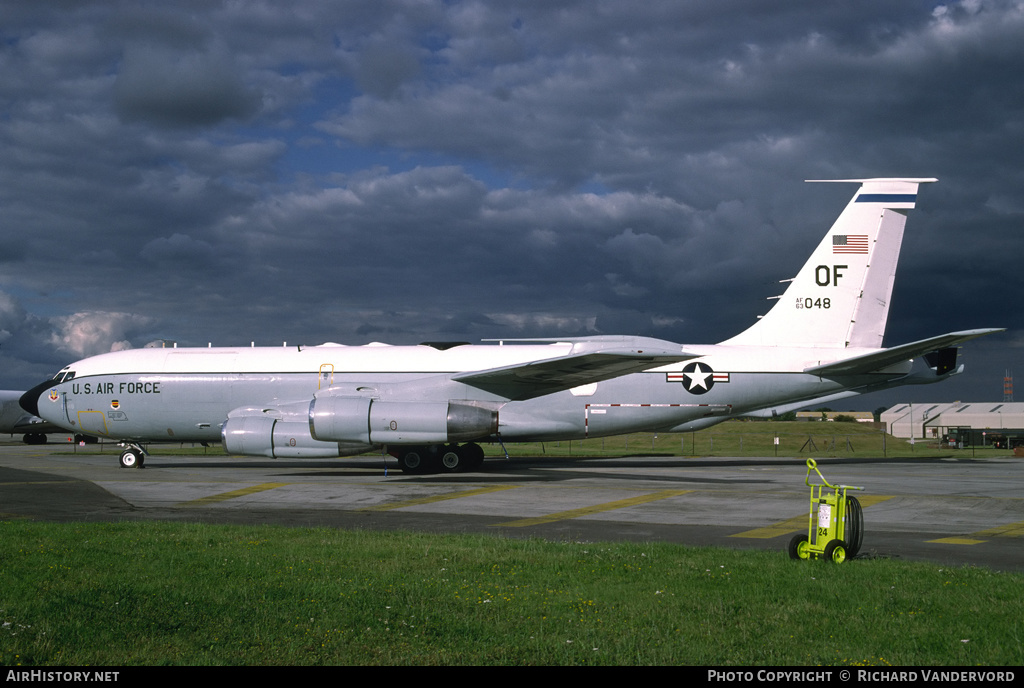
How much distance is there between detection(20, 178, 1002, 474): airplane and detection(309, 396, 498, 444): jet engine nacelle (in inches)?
4.7

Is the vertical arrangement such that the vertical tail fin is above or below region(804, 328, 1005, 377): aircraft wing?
above

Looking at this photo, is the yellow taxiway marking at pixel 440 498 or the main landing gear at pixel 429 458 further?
the main landing gear at pixel 429 458

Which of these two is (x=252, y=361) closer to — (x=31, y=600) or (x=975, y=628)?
(x=31, y=600)

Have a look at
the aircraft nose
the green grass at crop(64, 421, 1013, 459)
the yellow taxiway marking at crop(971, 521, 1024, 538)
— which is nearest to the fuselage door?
the aircraft nose

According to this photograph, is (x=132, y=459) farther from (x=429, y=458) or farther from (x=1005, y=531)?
(x=1005, y=531)

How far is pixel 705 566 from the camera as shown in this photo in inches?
328

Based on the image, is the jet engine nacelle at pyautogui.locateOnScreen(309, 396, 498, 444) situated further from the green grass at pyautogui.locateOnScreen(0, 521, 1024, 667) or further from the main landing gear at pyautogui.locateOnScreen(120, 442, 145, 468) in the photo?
the green grass at pyautogui.locateOnScreen(0, 521, 1024, 667)

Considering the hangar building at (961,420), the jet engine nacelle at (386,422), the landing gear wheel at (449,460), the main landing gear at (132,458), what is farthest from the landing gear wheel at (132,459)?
the hangar building at (961,420)

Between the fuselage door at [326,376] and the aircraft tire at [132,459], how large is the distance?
660 cm

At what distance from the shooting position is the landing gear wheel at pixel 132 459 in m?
25.6

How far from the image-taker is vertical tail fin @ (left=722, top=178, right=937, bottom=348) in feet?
84.5

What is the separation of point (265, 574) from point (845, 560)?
5999 millimetres

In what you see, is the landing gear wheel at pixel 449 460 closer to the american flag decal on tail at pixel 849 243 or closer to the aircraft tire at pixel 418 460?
the aircraft tire at pixel 418 460

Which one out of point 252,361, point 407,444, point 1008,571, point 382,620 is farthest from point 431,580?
point 252,361
